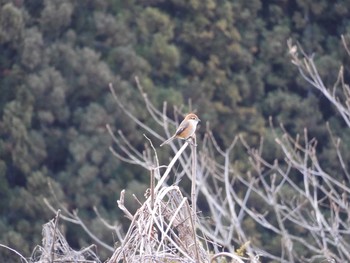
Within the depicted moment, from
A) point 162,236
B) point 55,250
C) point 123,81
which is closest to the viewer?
point 162,236

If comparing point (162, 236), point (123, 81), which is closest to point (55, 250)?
point (162, 236)

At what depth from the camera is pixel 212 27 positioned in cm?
1695

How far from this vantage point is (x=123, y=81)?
15.9m

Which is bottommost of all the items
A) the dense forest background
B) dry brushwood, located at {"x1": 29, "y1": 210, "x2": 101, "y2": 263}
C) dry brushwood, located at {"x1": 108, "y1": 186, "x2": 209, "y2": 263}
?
the dense forest background

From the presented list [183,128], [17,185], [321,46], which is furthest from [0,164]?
[183,128]

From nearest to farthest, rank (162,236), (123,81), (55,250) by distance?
(162,236), (55,250), (123,81)

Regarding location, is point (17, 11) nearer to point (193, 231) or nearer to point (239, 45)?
point (239, 45)

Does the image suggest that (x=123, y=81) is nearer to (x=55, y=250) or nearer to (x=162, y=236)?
(x=55, y=250)

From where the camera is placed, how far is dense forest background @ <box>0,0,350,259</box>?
15258 mm

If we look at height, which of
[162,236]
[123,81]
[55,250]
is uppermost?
[162,236]

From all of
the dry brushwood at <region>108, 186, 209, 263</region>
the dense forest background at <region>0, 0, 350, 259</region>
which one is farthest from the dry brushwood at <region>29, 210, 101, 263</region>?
the dense forest background at <region>0, 0, 350, 259</region>

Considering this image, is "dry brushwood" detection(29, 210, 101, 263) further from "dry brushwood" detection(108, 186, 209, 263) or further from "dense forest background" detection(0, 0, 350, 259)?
"dense forest background" detection(0, 0, 350, 259)

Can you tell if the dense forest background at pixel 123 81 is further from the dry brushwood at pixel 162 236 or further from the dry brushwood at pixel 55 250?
the dry brushwood at pixel 162 236

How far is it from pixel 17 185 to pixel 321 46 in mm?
5380
